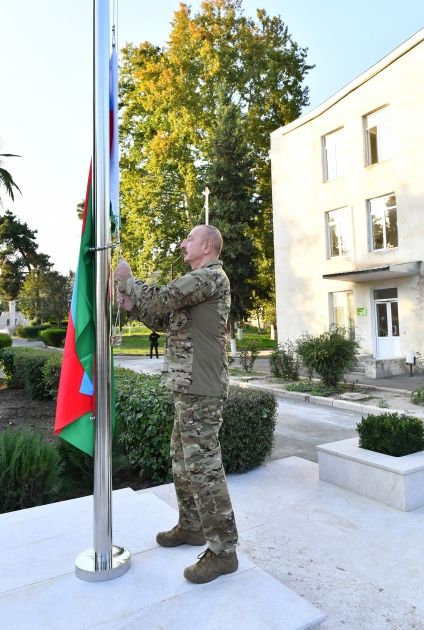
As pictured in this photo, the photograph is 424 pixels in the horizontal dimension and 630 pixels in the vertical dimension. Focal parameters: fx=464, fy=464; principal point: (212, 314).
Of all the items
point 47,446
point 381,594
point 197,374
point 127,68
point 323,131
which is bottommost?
point 381,594

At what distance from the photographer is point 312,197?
2136cm

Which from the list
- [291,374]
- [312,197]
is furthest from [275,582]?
[312,197]

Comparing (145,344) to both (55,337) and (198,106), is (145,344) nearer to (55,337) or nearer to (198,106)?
(55,337)

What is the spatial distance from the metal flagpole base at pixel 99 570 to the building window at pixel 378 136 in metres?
18.9

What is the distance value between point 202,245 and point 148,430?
293 centimetres

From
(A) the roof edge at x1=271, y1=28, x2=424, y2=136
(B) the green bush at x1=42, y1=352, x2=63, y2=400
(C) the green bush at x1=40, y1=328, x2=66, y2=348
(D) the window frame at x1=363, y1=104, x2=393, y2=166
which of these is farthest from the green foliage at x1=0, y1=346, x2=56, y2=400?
(C) the green bush at x1=40, y1=328, x2=66, y2=348

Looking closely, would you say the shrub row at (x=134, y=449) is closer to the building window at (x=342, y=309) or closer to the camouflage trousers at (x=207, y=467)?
the camouflage trousers at (x=207, y=467)

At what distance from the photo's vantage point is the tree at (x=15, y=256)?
69.1m

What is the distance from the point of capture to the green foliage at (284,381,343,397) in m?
12.6

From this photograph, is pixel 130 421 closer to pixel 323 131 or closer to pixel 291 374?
pixel 291 374

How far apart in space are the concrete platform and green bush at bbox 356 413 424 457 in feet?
8.10

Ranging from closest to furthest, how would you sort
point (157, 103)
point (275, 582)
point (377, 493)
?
point (275, 582) → point (377, 493) → point (157, 103)

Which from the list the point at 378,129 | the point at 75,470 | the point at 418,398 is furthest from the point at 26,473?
the point at 378,129

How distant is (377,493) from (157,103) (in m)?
28.4
